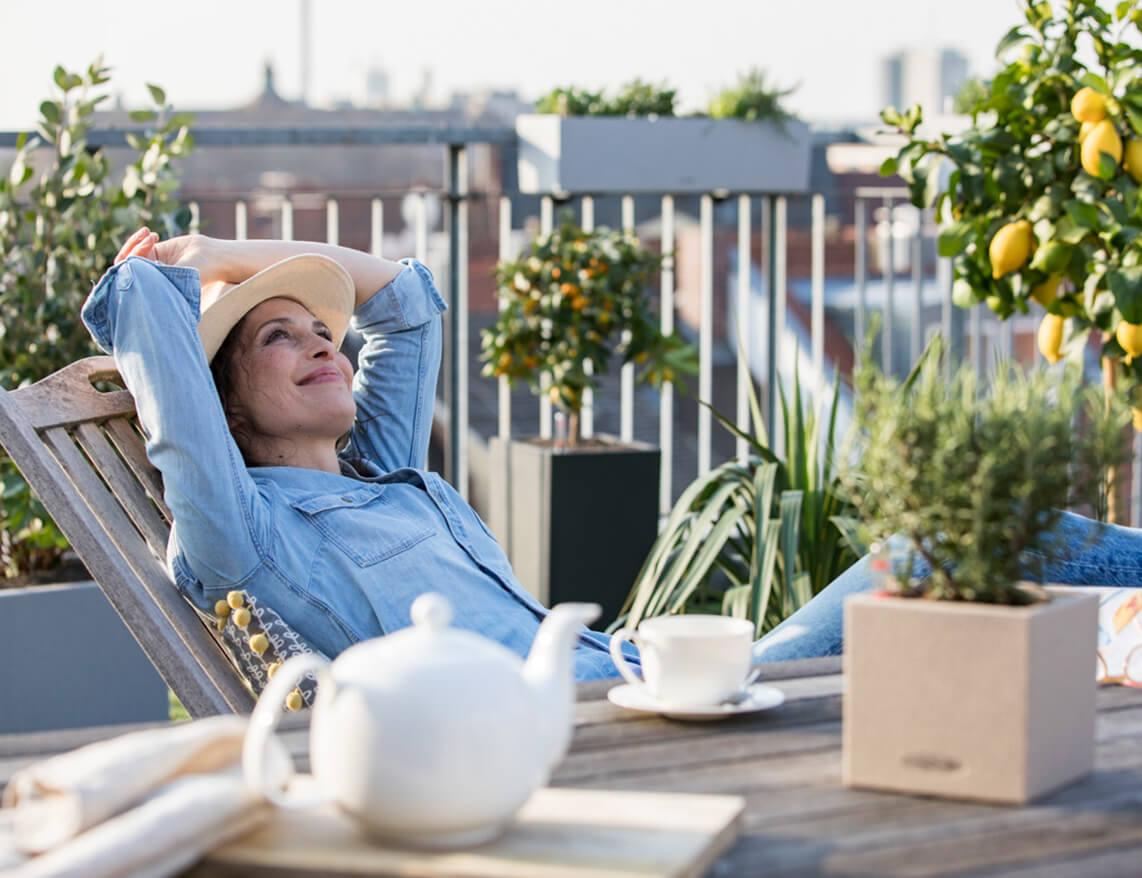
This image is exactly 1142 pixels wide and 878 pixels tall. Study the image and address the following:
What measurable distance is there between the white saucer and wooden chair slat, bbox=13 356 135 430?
1082 millimetres

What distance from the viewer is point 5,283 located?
3.45 m

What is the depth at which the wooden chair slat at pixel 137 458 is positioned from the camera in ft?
7.49

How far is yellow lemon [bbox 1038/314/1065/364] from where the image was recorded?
3.43m

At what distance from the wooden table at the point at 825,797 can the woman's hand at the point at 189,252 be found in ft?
3.96

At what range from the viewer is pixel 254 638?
199 cm

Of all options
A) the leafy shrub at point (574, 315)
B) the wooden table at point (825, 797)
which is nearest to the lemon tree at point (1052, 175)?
the leafy shrub at point (574, 315)

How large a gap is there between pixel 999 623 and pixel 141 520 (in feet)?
4.76

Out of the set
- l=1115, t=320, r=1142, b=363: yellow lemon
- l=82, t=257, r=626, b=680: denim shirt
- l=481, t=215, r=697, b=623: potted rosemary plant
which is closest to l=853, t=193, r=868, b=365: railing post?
l=481, t=215, r=697, b=623: potted rosemary plant

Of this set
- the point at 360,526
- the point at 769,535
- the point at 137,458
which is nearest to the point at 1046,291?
the point at 769,535

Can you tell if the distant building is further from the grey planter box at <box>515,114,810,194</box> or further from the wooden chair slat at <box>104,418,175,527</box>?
the wooden chair slat at <box>104,418,175,527</box>

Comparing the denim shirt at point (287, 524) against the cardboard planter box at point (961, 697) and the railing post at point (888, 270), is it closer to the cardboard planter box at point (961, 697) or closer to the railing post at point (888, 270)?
the cardboard planter box at point (961, 697)

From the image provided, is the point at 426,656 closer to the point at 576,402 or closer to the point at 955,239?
the point at 955,239

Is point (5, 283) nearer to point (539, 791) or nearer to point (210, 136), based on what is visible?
point (210, 136)

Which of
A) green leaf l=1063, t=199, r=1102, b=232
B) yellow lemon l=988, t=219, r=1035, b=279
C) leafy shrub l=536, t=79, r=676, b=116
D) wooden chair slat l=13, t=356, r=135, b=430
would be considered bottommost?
wooden chair slat l=13, t=356, r=135, b=430
